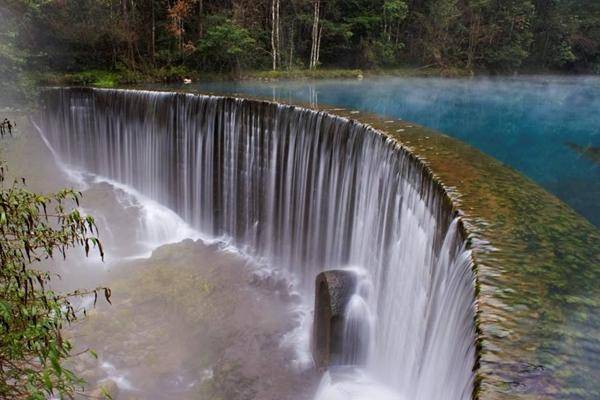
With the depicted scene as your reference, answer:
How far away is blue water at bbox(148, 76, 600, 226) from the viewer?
1188 cm

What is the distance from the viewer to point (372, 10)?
30.7m

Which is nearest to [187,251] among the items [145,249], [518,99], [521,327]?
[145,249]

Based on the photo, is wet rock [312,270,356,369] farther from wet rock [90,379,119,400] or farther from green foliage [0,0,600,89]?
green foliage [0,0,600,89]

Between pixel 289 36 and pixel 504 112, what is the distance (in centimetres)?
1278

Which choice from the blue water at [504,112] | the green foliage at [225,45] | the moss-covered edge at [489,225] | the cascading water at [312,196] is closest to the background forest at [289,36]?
the green foliage at [225,45]

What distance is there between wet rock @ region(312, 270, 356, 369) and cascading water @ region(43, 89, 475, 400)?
290 mm

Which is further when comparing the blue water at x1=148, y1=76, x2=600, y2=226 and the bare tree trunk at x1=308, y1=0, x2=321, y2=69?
the bare tree trunk at x1=308, y1=0, x2=321, y2=69

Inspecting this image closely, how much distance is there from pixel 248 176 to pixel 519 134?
9313 mm

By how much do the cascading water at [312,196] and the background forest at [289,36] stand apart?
139 inches

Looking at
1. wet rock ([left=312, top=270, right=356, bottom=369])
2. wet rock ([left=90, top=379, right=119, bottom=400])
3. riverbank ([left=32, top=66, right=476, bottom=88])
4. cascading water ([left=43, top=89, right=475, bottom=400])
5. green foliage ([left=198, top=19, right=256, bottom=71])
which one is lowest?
wet rock ([left=90, top=379, right=119, bottom=400])

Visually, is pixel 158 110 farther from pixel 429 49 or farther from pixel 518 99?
pixel 429 49

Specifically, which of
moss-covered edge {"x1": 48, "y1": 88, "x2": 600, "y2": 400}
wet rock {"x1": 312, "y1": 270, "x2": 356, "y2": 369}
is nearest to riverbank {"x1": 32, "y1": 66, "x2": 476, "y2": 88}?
wet rock {"x1": 312, "y1": 270, "x2": 356, "y2": 369}

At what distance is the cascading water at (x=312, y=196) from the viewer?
17.6 ft

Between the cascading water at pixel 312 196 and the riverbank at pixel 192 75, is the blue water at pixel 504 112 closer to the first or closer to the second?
the riverbank at pixel 192 75
